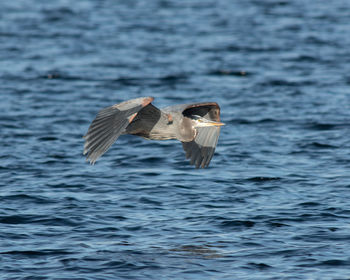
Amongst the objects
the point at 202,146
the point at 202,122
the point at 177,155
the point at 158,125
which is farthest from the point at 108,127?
the point at 177,155

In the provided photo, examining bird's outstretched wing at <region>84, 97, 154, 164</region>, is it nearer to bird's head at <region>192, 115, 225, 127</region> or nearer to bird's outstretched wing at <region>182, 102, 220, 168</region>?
bird's head at <region>192, 115, 225, 127</region>

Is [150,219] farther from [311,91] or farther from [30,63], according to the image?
[30,63]

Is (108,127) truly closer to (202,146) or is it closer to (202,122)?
(202,122)

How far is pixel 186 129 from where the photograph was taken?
8.95 metres

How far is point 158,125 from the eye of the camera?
345 inches

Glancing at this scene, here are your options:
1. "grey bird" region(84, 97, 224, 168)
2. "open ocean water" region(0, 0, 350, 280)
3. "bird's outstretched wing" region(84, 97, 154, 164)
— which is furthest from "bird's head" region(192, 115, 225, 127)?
"open ocean water" region(0, 0, 350, 280)

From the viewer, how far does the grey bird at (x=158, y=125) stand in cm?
775

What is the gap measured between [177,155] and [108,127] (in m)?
5.53

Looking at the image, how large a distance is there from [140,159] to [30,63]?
28.0 ft

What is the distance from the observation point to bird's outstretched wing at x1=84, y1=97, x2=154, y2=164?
25.0 ft

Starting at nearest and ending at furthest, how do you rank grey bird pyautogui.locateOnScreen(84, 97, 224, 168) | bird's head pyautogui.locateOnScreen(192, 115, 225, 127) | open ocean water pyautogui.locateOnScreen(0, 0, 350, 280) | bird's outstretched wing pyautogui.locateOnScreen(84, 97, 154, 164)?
1. bird's outstretched wing pyautogui.locateOnScreen(84, 97, 154, 164)
2. grey bird pyautogui.locateOnScreen(84, 97, 224, 168)
3. open ocean water pyautogui.locateOnScreen(0, 0, 350, 280)
4. bird's head pyautogui.locateOnScreen(192, 115, 225, 127)

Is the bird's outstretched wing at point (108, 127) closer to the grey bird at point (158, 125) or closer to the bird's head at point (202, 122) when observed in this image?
the grey bird at point (158, 125)

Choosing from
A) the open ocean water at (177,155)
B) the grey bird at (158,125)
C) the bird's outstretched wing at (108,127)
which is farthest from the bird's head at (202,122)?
the open ocean water at (177,155)

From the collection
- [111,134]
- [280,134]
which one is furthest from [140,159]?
[111,134]
